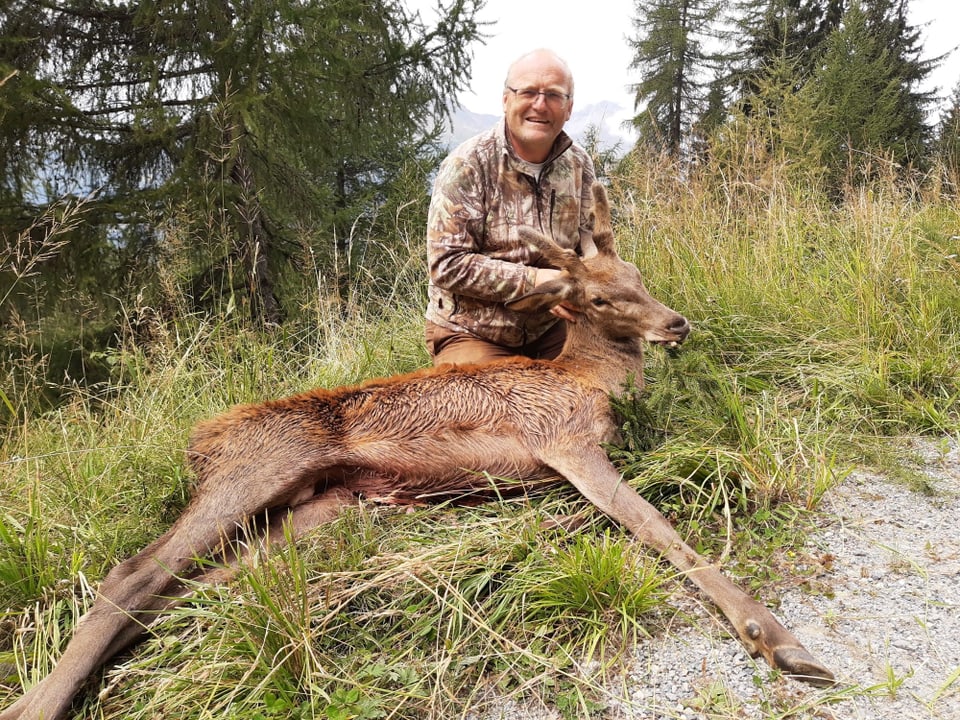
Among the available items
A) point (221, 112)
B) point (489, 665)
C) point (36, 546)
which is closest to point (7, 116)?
point (221, 112)

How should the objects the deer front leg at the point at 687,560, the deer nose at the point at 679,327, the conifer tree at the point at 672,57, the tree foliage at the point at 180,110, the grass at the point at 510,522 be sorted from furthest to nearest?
the conifer tree at the point at 672,57 < the tree foliage at the point at 180,110 < the deer nose at the point at 679,327 < the grass at the point at 510,522 < the deer front leg at the point at 687,560

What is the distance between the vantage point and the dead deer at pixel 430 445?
2.57 meters

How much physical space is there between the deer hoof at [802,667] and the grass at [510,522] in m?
0.08

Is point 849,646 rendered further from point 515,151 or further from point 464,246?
point 515,151

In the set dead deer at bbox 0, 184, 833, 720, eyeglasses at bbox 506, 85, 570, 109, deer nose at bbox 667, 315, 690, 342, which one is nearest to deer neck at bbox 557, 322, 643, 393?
dead deer at bbox 0, 184, 833, 720

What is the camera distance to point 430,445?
311 cm

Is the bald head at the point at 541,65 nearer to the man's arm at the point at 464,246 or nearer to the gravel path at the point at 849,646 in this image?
the man's arm at the point at 464,246

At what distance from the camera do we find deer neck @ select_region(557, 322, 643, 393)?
339cm

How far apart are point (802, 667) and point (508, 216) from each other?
2843mm

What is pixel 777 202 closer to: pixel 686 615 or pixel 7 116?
pixel 686 615

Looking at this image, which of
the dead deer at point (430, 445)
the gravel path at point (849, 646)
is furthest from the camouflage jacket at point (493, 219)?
the gravel path at point (849, 646)

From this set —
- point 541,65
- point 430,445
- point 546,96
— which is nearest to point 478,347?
point 430,445

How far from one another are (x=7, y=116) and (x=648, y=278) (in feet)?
21.4

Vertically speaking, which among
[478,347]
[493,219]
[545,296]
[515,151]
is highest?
[515,151]
